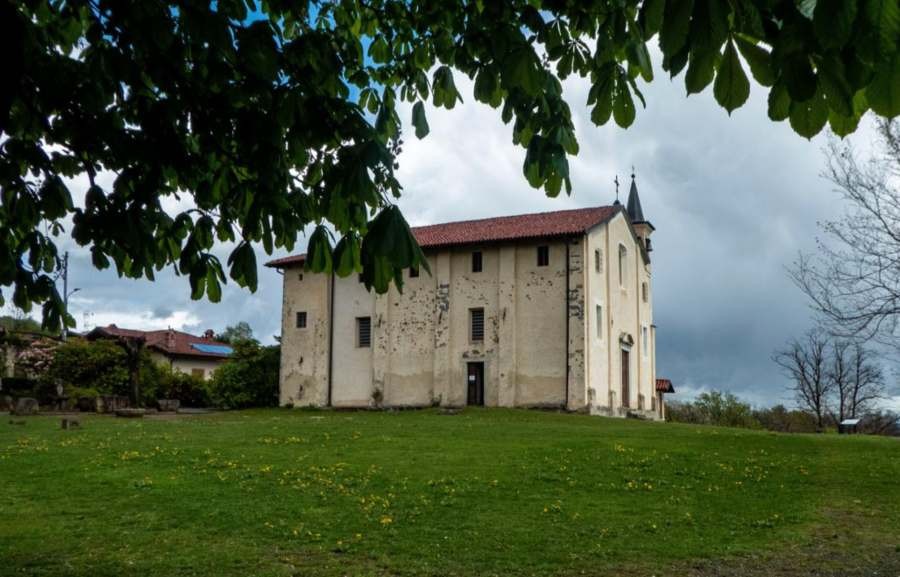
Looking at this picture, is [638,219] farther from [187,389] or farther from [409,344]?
[187,389]

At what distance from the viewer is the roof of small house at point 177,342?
183 ft

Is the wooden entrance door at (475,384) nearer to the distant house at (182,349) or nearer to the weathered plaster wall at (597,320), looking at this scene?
the weathered plaster wall at (597,320)

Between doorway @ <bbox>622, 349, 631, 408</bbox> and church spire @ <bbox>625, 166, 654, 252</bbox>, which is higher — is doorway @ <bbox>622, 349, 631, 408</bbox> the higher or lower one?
the lower one

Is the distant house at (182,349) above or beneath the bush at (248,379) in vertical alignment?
above

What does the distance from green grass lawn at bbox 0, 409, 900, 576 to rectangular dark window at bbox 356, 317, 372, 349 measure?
21.5 meters

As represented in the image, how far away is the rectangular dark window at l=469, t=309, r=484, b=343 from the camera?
36969mm

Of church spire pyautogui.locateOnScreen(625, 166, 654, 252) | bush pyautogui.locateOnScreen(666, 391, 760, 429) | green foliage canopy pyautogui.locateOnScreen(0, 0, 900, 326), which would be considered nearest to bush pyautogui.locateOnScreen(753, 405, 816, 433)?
bush pyautogui.locateOnScreen(666, 391, 760, 429)

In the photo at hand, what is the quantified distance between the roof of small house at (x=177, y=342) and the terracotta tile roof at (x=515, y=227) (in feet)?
77.2

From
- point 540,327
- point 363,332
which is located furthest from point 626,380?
point 363,332

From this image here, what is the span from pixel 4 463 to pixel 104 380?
96.2 feet

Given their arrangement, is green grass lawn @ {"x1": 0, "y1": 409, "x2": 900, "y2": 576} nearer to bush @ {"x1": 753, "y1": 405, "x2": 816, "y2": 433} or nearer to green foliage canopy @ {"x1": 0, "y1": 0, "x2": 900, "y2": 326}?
green foliage canopy @ {"x1": 0, "y1": 0, "x2": 900, "y2": 326}

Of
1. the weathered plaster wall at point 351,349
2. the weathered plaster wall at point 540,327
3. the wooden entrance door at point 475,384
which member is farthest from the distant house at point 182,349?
the weathered plaster wall at point 540,327

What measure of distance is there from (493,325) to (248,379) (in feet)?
49.2

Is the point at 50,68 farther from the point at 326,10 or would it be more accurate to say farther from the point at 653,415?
the point at 653,415
